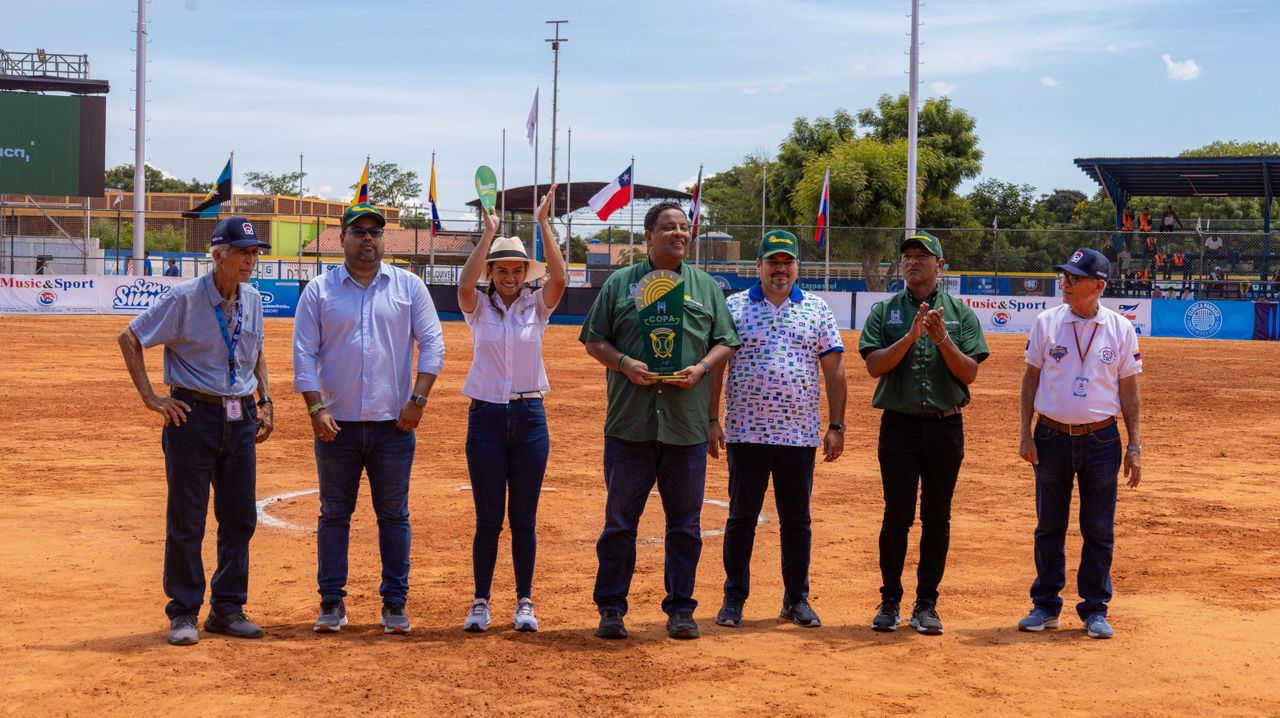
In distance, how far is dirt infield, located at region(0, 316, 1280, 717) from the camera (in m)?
5.40

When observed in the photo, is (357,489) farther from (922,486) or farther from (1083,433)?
(1083,433)

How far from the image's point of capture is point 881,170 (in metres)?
55.0

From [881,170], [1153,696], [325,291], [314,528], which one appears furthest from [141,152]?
[1153,696]

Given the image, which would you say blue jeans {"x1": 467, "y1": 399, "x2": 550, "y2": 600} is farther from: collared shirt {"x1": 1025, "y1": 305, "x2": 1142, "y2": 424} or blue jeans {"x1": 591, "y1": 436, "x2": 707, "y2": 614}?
collared shirt {"x1": 1025, "y1": 305, "x2": 1142, "y2": 424}

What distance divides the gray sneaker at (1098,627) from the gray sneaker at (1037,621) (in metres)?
0.17

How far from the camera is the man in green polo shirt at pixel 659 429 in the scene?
6328 millimetres

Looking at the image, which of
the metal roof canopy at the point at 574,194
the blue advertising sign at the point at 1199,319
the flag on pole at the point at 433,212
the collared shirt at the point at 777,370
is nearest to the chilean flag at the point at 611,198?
the flag on pole at the point at 433,212

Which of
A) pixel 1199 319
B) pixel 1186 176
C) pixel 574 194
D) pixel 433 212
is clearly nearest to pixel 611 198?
pixel 433 212

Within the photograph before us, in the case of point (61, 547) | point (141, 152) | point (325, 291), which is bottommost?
point (61, 547)

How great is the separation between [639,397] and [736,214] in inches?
2985

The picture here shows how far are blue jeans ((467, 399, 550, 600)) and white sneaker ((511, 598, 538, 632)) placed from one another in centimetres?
5

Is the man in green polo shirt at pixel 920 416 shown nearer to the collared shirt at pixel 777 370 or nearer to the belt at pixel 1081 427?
the collared shirt at pixel 777 370

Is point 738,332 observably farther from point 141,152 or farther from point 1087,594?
point 141,152

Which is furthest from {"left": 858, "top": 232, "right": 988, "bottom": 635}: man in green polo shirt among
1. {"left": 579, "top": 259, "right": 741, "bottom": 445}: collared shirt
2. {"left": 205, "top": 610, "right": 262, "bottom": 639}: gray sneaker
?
{"left": 205, "top": 610, "right": 262, "bottom": 639}: gray sneaker
